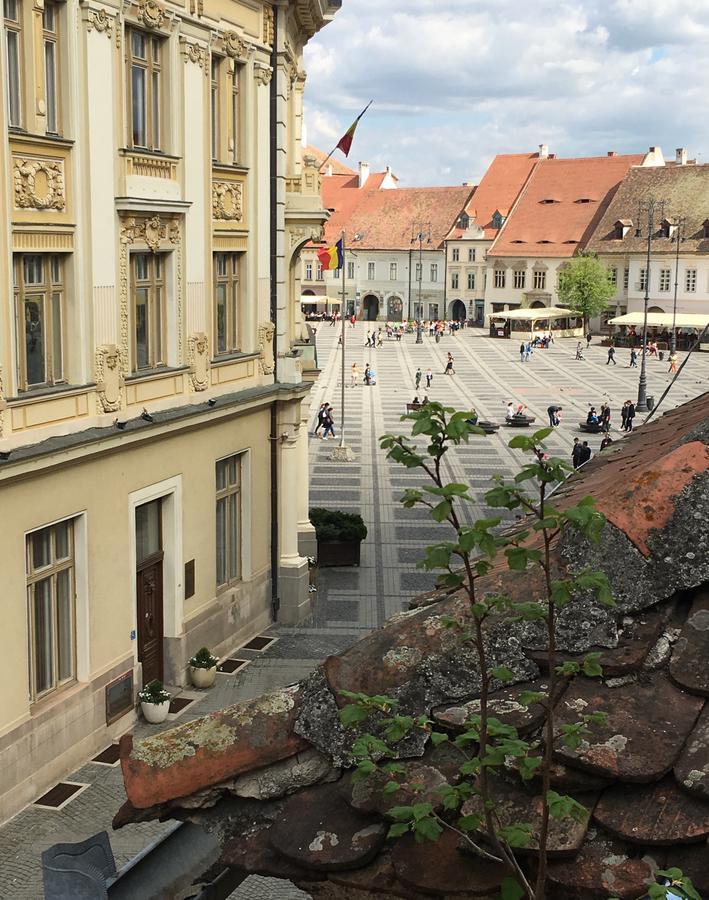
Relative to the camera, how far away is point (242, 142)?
69.7ft

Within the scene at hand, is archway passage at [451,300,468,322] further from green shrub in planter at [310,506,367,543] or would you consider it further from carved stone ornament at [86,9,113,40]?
carved stone ornament at [86,9,113,40]

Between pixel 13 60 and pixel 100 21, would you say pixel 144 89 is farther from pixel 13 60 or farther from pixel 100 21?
pixel 13 60

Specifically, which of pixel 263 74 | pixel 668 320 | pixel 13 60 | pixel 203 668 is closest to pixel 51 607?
pixel 203 668

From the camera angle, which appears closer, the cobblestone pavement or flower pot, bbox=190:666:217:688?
the cobblestone pavement

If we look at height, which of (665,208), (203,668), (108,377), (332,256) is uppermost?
(665,208)

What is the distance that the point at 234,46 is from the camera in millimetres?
20344

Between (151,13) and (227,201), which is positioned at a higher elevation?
(151,13)

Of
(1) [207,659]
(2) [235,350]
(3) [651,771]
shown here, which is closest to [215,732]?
(3) [651,771]

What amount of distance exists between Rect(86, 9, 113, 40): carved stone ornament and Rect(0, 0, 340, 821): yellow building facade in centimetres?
3

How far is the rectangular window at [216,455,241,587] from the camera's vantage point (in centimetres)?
2106

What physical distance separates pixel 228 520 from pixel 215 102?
275 inches

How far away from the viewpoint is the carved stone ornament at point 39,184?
578 inches

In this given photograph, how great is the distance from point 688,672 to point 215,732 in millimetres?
1905

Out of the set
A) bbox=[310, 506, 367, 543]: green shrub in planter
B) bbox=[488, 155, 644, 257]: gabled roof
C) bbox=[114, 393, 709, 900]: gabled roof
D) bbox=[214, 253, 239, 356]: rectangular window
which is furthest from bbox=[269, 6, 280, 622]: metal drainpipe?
bbox=[488, 155, 644, 257]: gabled roof
